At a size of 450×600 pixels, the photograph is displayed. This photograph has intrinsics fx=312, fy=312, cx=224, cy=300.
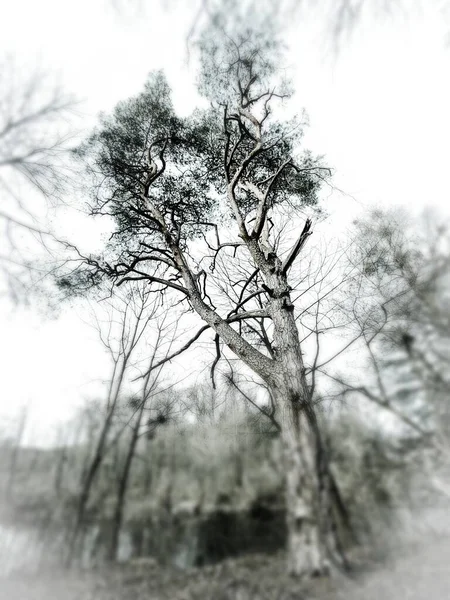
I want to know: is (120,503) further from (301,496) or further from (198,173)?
(198,173)

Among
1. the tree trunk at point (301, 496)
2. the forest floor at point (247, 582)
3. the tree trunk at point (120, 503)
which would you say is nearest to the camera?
the forest floor at point (247, 582)

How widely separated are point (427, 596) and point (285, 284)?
2.97 metres

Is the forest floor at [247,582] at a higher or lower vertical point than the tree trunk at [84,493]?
lower

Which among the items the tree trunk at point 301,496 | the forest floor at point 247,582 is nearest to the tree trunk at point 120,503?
the forest floor at point 247,582

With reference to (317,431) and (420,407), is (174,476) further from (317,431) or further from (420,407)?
(420,407)

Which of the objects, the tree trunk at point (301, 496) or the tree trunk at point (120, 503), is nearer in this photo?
the tree trunk at point (301, 496)

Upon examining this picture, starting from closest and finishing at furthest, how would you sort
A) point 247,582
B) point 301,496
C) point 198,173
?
point 247,582
point 301,496
point 198,173

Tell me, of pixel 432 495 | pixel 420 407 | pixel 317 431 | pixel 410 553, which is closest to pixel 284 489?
pixel 317 431

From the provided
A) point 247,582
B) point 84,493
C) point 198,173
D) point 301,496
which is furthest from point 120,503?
point 198,173

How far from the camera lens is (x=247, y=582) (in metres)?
2.34

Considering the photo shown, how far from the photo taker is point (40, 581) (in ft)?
8.84

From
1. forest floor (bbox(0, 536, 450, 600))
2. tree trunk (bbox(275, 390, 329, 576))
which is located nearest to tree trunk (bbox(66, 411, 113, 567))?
forest floor (bbox(0, 536, 450, 600))

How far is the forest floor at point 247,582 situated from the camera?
6.64 ft

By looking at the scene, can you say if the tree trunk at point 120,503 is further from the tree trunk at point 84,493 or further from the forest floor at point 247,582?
the tree trunk at point 84,493
